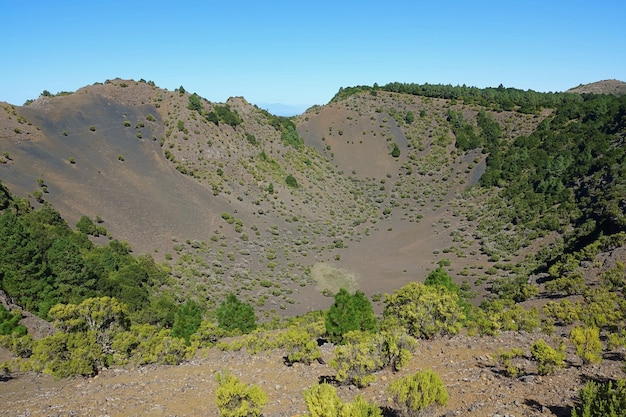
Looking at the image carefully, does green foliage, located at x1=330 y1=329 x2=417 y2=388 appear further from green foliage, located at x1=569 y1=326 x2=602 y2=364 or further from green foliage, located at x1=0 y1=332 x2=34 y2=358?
green foliage, located at x1=0 y1=332 x2=34 y2=358

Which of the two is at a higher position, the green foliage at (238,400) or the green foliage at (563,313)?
the green foliage at (563,313)

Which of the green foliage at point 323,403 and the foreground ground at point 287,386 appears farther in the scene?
the foreground ground at point 287,386

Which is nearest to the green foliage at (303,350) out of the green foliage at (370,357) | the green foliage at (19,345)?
the green foliage at (370,357)

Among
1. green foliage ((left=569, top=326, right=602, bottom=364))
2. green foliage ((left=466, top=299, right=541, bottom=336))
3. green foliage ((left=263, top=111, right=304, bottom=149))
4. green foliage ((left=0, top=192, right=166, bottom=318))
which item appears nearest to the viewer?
green foliage ((left=569, top=326, right=602, bottom=364))

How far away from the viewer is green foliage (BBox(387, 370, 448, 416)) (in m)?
10.4

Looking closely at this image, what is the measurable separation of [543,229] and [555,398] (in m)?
48.5

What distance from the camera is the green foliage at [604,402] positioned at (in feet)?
27.6

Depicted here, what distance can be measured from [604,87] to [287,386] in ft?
585

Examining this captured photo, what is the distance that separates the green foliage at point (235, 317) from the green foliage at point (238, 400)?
21566mm

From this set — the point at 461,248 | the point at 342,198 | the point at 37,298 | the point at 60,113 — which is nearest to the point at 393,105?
the point at 342,198

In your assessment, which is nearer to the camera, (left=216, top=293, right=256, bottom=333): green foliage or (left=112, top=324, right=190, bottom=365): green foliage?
(left=112, top=324, right=190, bottom=365): green foliage

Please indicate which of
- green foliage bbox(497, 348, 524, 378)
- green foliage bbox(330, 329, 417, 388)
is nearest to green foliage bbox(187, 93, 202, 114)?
green foliage bbox(330, 329, 417, 388)

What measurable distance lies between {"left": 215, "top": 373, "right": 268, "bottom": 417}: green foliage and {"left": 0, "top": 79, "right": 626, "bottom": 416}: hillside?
2082 mm

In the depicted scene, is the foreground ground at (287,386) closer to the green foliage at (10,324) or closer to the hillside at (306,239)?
the hillside at (306,239)
